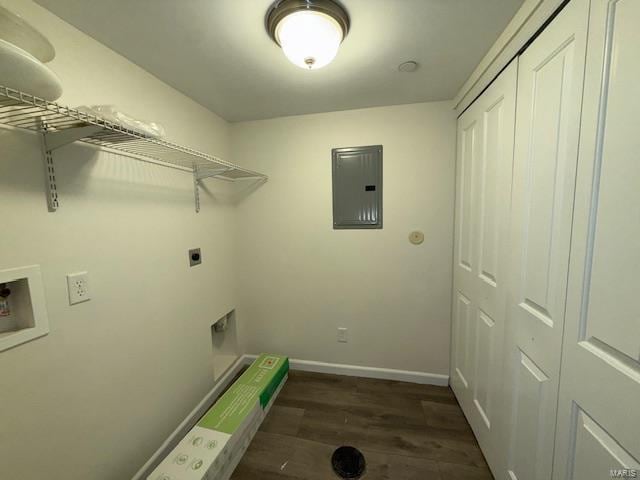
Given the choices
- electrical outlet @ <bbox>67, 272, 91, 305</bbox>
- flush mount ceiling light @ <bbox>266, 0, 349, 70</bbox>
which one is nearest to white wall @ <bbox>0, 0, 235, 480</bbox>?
electrical outlet @ <bbox>67, 272, 91, 305</bbox>

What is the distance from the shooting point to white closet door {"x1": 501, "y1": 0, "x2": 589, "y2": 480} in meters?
0.78

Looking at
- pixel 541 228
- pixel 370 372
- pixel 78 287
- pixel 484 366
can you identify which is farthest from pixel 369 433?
pixel 78 287

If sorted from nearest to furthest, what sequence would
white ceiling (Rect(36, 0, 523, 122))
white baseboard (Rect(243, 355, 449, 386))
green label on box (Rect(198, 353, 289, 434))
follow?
white ceiling (Rect(36, 0, 523, 122)) → green label on box (Rect(198, 353, 289, 434)) → white baseboard (Rect(243, 355, 449, 386))

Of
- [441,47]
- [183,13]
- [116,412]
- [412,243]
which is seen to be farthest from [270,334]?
[441,47]

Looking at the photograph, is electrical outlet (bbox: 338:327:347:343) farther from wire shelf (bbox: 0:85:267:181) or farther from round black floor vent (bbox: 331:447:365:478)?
wire shelf (bbox: 0:85:267:181)

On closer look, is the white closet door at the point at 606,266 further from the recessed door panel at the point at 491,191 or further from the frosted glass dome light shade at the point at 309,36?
the frosted glass dome light shade at the point at 309,36

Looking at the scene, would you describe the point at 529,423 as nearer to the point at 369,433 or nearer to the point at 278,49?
the point at 369,433

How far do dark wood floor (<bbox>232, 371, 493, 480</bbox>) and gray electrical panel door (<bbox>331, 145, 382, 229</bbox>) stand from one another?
1.33 meters

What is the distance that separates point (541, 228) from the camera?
0.91 meters

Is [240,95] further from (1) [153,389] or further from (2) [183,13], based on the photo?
(1) [153,389]

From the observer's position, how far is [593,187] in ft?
2.25

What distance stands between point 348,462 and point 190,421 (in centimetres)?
105

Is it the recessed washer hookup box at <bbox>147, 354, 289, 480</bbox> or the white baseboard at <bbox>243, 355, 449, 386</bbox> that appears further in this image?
the white baseboard at <bbox>243, 355, 449, 386</bbox>

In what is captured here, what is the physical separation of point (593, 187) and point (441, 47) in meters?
0.98
